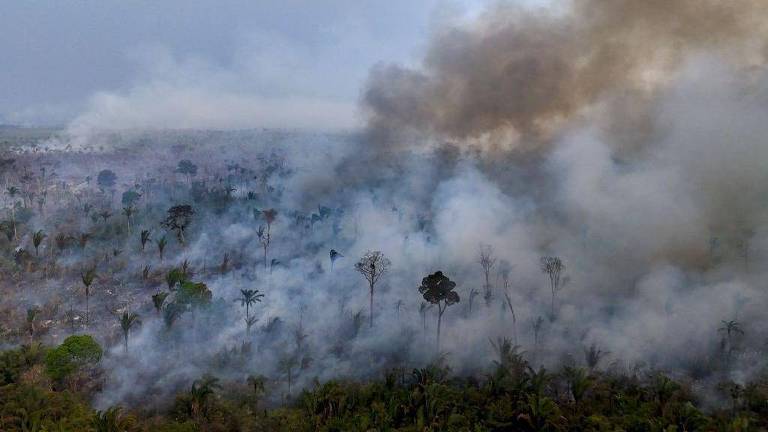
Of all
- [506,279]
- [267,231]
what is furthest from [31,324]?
[506,279]

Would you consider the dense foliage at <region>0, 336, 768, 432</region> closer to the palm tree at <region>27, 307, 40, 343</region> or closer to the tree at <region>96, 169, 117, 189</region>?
the palm tree at <region>27, 307, 40, 343</region>

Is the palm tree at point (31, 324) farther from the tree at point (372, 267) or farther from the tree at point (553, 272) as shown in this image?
the tree at point (553, 272)

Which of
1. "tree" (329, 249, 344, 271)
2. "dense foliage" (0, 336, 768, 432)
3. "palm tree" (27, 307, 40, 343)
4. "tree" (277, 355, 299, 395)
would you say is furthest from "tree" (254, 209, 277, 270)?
"dense foliage" (0, 336, 768, 432)

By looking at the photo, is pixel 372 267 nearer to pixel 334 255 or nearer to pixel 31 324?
pixel 334 255

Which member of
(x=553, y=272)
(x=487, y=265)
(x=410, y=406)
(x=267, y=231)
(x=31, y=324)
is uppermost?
(x=267, y=231)

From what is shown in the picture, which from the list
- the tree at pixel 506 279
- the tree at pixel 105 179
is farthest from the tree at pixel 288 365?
the tree at pixel 105 179

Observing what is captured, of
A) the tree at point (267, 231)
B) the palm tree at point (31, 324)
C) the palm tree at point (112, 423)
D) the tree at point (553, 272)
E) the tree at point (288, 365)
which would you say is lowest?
the tree at point (288, 365)

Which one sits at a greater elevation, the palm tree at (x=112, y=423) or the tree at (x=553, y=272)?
the tree at (x=553, y=272)
